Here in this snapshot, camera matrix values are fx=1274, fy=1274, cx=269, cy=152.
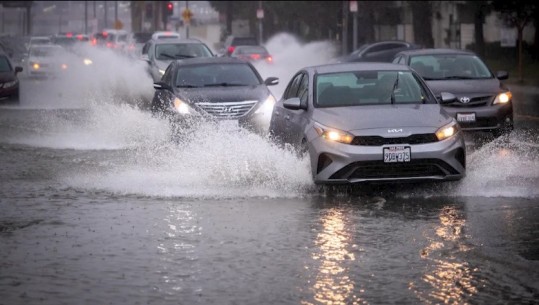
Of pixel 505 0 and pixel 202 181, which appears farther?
pixel 505 0

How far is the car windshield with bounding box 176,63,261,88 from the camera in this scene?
70.9ft

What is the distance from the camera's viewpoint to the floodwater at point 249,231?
8.72 meters

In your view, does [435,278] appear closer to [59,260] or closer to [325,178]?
[59,260]

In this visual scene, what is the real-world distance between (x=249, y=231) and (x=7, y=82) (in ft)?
73.4

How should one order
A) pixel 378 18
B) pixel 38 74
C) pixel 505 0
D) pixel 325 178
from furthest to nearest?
pixel 378 18 → pixel 38 74 → pixel 505 0 → pixel 325 178

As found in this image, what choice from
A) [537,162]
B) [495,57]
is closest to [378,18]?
[495,57]

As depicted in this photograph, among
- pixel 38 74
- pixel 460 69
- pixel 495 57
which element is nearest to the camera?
pixel 460 69

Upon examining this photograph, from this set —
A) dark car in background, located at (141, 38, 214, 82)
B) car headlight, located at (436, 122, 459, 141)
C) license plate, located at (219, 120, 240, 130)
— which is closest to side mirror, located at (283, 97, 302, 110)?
car headlight, located at (436, 122, 459, 141)

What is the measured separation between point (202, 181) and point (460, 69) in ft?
26.2

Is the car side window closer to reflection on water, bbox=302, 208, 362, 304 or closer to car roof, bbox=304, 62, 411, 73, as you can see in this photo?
car roof, bbox=304, 62, 411, 73

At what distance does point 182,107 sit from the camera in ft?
66.2

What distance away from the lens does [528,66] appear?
168ft

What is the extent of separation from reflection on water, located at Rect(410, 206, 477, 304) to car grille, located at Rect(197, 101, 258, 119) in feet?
27.7

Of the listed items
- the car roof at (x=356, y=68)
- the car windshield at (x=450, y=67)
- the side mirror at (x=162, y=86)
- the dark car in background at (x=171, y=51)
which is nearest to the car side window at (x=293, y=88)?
the car roof at (x=356, y=68)
